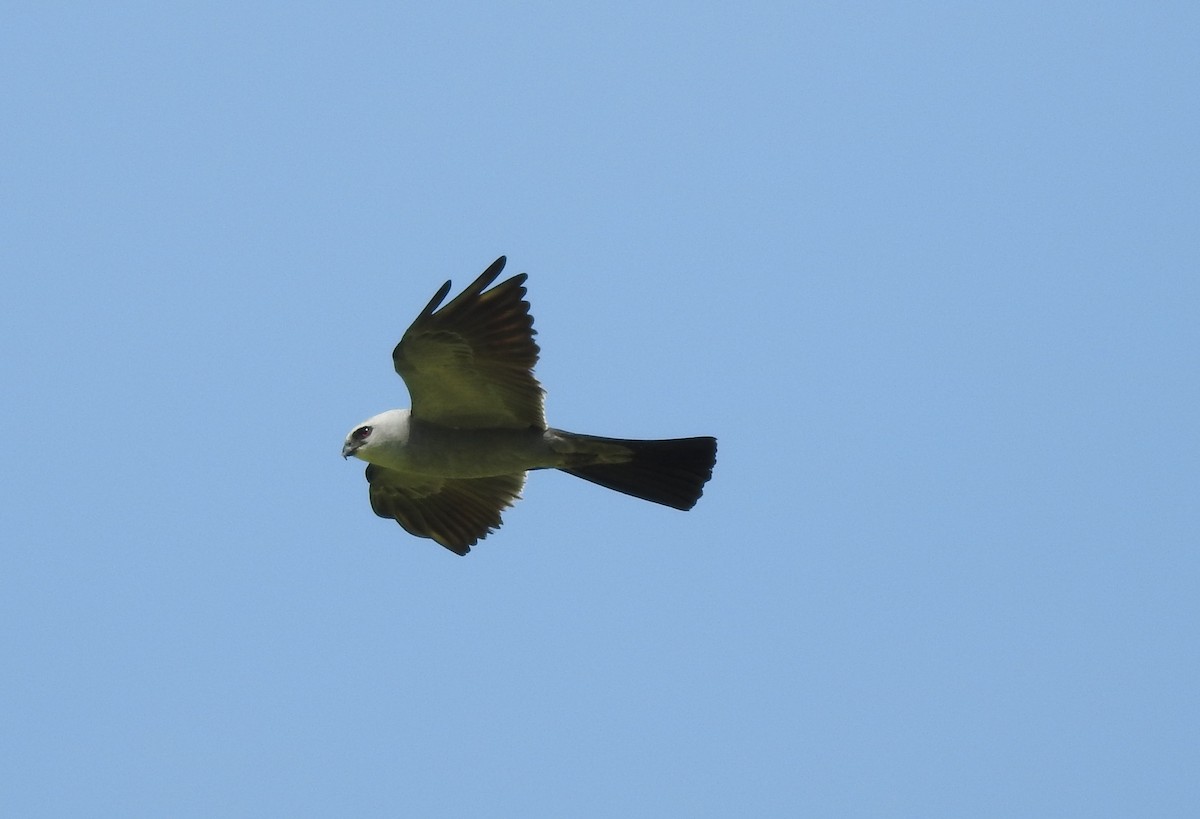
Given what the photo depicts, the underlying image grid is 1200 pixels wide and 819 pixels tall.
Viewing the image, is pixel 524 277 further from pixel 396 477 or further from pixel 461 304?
pixel 396 477

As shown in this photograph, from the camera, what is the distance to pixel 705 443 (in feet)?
41.6

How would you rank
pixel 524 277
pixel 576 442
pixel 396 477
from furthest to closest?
pixel 396 477 → pixel 576 442 → pixel 524 277

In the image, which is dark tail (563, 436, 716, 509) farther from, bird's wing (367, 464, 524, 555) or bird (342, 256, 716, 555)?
bird's wing (367, 464, 524, 555)

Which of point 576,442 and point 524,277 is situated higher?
point 524,277

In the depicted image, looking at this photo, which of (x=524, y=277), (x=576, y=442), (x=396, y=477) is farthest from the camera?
(x=396, y=477)

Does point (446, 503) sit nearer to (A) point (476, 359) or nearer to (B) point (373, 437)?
(B) point (373, 437)

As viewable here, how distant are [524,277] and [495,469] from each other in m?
1.90

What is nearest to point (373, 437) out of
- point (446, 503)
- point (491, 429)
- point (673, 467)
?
point (491, 429)

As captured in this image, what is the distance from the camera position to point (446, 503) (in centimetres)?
1407

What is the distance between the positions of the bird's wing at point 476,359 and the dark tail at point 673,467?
865mm

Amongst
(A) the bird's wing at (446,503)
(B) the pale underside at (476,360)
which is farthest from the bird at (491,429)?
(A) the bird's wing at (446,503)

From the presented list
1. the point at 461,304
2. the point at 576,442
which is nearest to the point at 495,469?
the point at 576,442

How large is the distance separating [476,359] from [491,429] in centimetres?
89

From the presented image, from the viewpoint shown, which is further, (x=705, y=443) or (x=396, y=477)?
(x=396, y=477)
